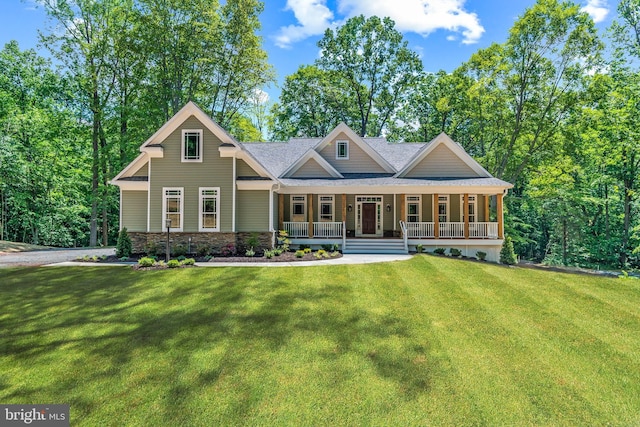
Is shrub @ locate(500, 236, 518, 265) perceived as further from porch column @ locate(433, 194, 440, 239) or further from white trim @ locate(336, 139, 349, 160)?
white trim @ locate(336, 139, 349, 160)

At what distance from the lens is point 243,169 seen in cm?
1508

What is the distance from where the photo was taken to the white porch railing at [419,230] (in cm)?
1677

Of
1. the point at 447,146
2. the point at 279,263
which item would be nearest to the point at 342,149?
Result: the point at 447,146

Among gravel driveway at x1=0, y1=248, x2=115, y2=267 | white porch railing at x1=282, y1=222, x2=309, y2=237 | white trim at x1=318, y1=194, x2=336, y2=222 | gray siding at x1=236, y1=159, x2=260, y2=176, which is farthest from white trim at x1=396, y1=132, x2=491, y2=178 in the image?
gravel driveway at x1=0, y1=248, x2=115, y2=267

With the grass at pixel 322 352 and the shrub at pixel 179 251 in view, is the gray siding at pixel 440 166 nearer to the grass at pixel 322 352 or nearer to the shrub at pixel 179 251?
the grass at pixel 322 352

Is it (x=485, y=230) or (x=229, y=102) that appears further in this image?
(x=229, y=102)

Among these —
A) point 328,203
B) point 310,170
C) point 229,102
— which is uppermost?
point 229,102

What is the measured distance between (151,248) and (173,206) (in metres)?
2.06

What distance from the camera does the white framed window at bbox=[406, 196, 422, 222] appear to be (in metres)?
18.9

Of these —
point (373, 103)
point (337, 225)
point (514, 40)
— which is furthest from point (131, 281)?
point (373, 103)

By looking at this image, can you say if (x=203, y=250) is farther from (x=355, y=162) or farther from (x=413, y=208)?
(x=413, y=208)

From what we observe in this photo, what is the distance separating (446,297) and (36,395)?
820 centimetres

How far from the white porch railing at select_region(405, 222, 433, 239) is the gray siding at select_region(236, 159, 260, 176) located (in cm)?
831

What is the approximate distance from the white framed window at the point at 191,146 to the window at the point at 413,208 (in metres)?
11.6
